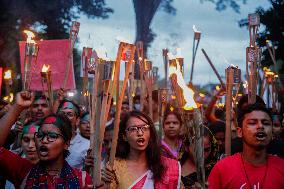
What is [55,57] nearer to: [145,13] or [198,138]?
[198,138]

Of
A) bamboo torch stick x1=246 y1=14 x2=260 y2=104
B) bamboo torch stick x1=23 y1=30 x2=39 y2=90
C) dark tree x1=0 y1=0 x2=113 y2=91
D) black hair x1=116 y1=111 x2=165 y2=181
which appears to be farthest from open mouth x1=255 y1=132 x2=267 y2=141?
dark tree x1=0 y1=0 x2=113 y2=91

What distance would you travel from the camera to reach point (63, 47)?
702 cm

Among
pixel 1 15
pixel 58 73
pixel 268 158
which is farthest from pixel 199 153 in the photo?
pixel 1 15

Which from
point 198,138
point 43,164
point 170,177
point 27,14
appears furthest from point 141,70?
point 27,14

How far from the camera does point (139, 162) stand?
3.48 meters

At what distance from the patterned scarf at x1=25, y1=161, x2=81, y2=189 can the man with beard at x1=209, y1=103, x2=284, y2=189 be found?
0.90 m

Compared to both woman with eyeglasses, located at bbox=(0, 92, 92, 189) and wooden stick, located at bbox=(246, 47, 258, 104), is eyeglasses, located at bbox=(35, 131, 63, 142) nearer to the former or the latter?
woman with eyeglasses, located at bbox=(0, 92, 92, 189)

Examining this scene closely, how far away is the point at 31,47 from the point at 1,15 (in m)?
12.3

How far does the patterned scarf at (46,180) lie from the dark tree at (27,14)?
12.5 metres

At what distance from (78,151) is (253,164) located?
2.14 metres

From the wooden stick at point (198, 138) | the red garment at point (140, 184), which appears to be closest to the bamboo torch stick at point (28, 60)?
the red garment at point (140, 184)

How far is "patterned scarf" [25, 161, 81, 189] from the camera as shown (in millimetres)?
3053

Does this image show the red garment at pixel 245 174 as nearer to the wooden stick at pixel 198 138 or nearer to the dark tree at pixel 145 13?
the wooden stick at pixel 198 138

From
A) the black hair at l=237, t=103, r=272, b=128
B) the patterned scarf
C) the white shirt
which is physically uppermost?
the black hair at l=237, t=103, r=272, b=128
